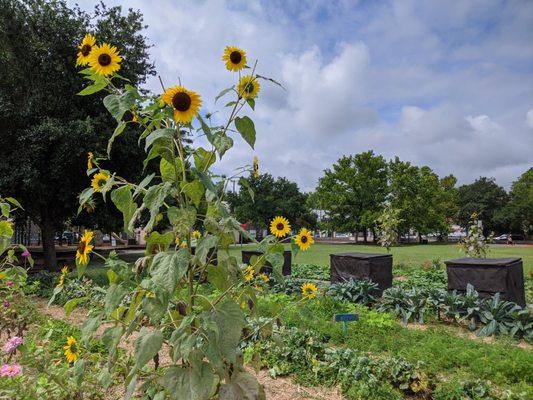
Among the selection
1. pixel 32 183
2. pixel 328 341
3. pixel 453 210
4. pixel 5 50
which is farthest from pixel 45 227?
pixel 453 210

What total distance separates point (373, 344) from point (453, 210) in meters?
59.0

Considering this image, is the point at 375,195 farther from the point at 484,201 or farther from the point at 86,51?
the point at 86,51

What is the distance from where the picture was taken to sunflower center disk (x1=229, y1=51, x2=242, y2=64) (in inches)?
84.1

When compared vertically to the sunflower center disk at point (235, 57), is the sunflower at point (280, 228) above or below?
below

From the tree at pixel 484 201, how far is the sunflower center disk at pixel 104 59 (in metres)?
69.6

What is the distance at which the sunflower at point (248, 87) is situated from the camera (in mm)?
2006

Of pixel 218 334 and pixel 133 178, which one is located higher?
pixel 133 178

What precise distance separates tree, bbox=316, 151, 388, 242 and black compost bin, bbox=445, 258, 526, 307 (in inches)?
1556

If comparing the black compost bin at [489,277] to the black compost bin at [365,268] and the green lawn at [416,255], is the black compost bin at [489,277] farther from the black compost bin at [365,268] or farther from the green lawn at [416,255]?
the green lawn at [416,255]

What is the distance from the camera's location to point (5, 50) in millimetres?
12273

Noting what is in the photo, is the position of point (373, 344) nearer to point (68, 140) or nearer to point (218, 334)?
point (218, 334)

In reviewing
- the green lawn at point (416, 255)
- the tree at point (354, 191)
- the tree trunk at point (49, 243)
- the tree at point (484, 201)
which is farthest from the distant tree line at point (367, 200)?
the tree trunk at point (49, 243)

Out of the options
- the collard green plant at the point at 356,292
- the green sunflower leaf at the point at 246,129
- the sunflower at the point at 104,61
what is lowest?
the collard green plant at the point at 356,292

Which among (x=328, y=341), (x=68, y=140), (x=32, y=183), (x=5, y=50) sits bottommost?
(x=328, y=341)
